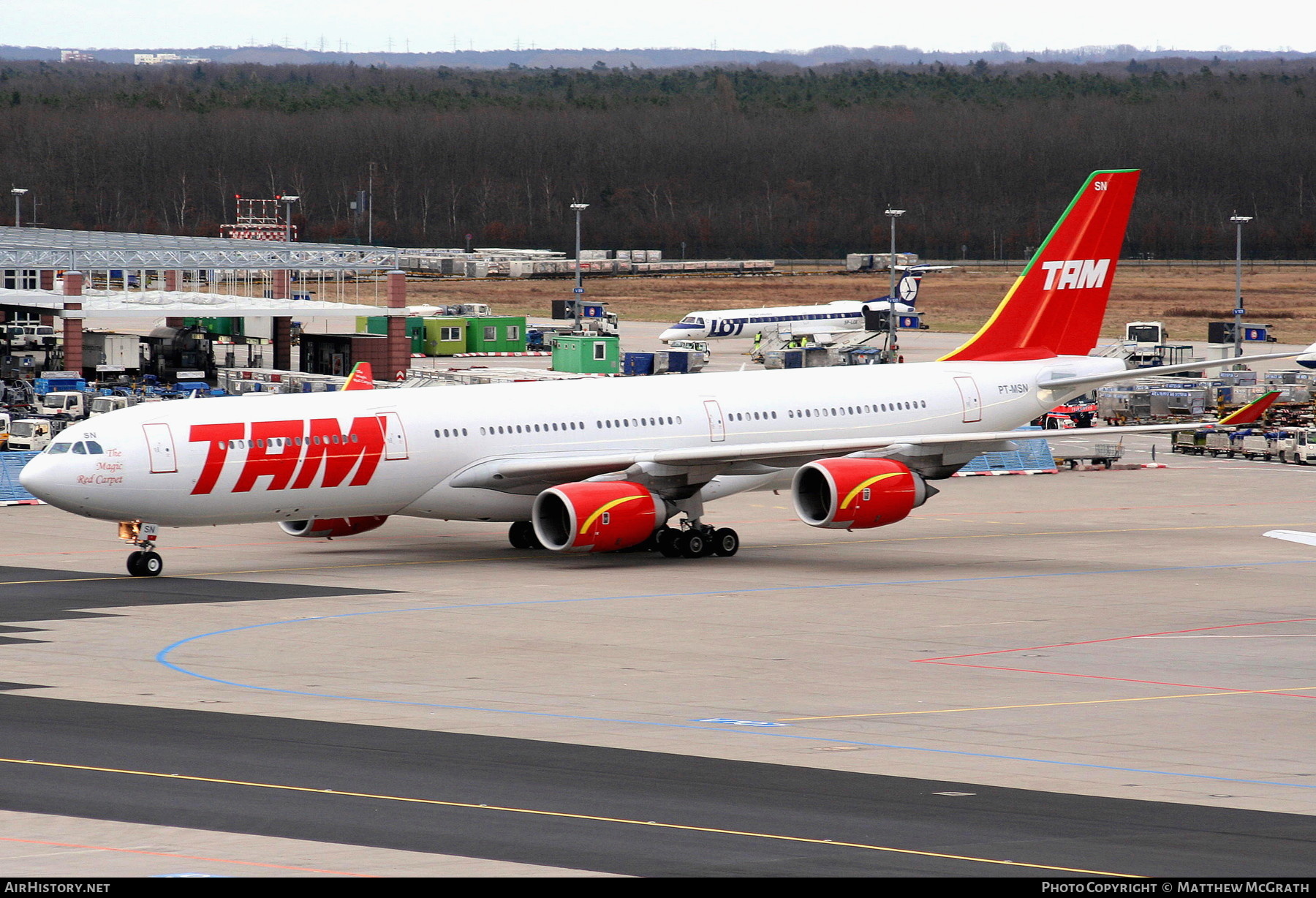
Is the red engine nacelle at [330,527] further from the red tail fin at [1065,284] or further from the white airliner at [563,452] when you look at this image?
the red tail fin at [1065,284]

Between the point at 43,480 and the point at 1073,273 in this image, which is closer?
the point at 43,480

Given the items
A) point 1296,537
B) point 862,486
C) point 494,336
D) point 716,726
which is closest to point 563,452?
point 862,486

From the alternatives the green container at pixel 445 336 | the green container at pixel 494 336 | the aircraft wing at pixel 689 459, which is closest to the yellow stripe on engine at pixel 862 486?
the aircraft wing at pixel 689 459

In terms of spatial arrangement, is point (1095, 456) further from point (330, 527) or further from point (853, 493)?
point (330, 527)

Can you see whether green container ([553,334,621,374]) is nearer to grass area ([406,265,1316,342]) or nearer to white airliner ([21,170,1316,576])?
white airliner ([21,170,1316,576])

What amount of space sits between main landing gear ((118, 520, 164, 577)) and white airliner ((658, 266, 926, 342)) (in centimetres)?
7647

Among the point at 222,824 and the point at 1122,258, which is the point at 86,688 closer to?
the point at 222,824

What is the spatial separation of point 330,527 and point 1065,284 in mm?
21357

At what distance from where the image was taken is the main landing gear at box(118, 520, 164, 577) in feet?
120

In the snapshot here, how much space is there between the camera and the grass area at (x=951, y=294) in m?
131

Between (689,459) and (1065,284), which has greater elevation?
(1065,284)

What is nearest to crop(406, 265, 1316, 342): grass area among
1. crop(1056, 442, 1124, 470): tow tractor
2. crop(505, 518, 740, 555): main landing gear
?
crop(1056, 442, 1124, 470): tow tractor

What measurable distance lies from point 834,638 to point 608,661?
4.55 metres

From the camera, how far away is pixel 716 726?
22.8 m
